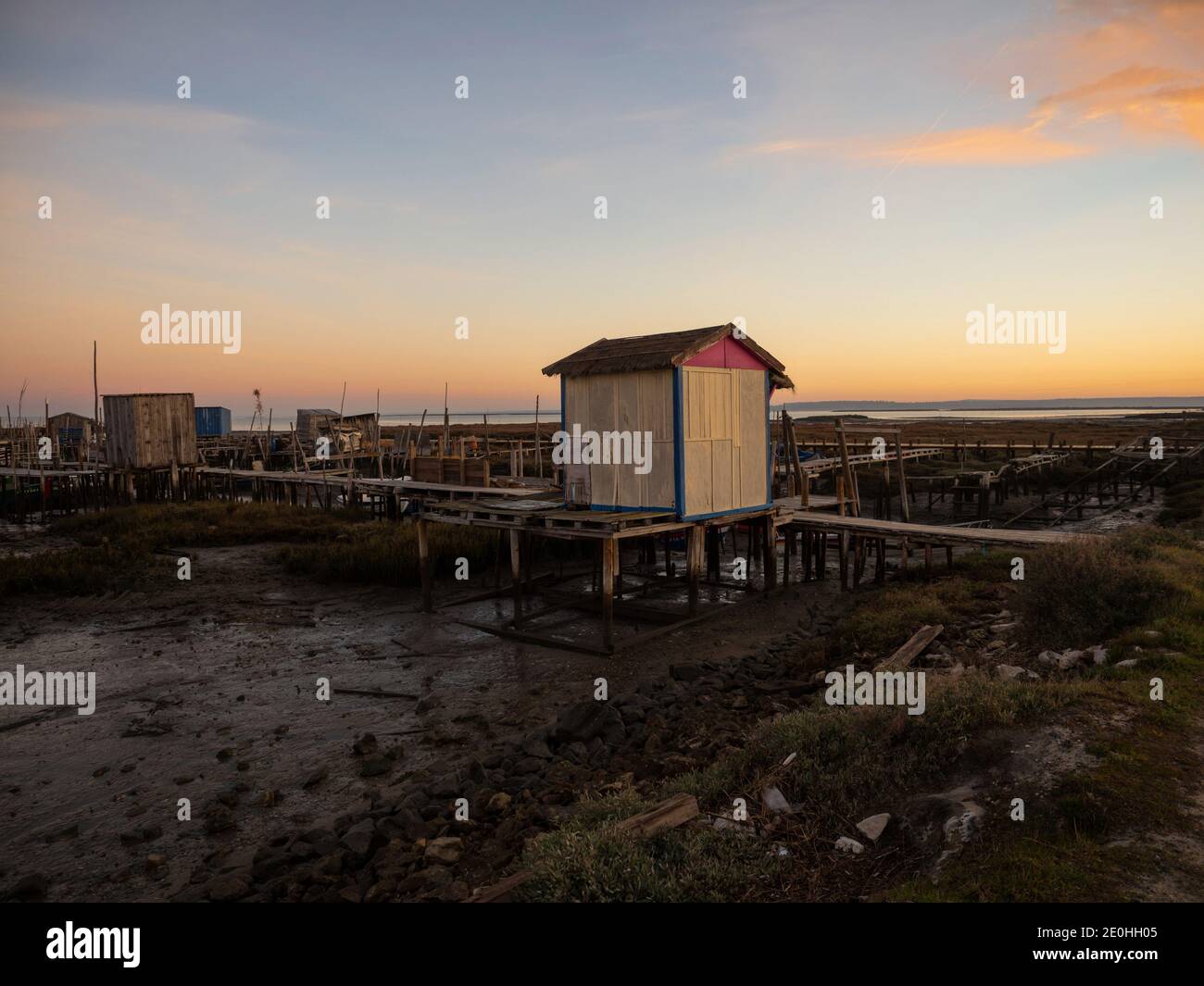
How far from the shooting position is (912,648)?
38.1ft

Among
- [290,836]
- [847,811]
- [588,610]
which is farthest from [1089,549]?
[290,836]

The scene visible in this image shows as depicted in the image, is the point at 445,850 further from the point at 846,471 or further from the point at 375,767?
the point at 846,471

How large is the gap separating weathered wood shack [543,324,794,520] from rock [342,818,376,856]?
8832 mm

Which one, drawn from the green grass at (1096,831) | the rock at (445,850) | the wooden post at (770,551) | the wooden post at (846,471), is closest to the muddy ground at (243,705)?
the wooden post at (770,551)

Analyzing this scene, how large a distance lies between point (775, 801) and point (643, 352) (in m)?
10.3

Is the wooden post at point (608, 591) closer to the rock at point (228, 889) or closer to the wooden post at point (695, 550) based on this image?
the wooden post at point (695, 550)

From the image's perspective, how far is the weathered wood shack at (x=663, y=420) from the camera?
15.2m

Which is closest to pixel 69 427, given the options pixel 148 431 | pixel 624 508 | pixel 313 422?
pixel 313 422

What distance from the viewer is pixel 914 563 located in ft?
72.0

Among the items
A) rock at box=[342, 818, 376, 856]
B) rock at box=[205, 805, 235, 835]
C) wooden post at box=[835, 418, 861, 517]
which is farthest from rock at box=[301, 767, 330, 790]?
wooden post at box=[835, 418, 861, 517]

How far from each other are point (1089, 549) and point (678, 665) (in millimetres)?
6430

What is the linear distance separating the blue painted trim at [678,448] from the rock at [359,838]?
28.9ft

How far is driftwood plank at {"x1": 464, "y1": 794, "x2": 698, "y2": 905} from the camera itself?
5.86 metres
